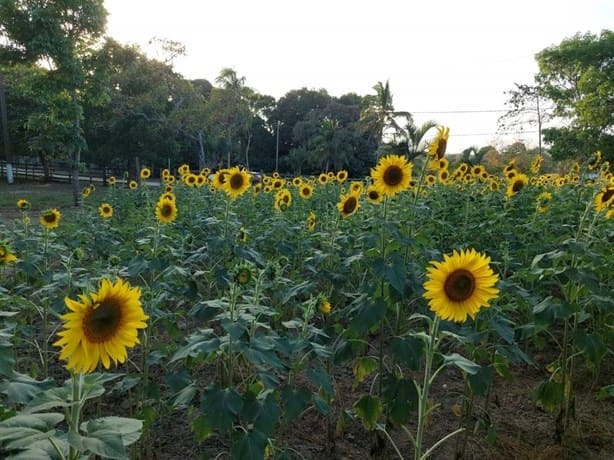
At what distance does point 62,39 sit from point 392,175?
11874mm

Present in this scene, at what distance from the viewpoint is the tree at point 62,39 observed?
11.7 m

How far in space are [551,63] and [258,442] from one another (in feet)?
96.9

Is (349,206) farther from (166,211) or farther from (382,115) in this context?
(382,115)

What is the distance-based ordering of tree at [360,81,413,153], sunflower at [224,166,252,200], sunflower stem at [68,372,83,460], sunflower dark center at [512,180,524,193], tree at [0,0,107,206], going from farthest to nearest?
1. tree at [360,81,413,153]
2. tree at [0,0,107,206]
3. sunflower dark center at [512,180,524,193]
4. sunflower at [224,166,252,200]
5. sunflower stem at [68,372,83,460]

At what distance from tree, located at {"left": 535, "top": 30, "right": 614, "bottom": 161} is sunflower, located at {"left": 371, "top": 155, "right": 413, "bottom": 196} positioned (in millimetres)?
19916

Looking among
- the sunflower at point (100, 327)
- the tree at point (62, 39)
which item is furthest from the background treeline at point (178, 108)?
the sunflower at point (100, 327)

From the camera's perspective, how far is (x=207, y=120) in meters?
26.1

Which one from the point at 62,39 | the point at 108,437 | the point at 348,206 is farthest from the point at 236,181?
the point at 62,39

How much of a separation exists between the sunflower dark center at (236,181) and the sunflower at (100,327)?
3203 mm

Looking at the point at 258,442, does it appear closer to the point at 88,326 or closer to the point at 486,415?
the point at 88,326

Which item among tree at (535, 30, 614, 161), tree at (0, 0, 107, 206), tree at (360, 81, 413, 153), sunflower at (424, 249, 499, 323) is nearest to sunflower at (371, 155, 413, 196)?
sunflower at (424, 249, 499, 323)

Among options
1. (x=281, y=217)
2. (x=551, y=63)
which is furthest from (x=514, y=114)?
(x=281, y=217)

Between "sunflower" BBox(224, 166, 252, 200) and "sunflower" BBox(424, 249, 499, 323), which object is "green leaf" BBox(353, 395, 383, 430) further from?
"sunflower" BBox(224, 166, 252, 200)

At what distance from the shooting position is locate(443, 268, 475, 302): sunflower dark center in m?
1.74
